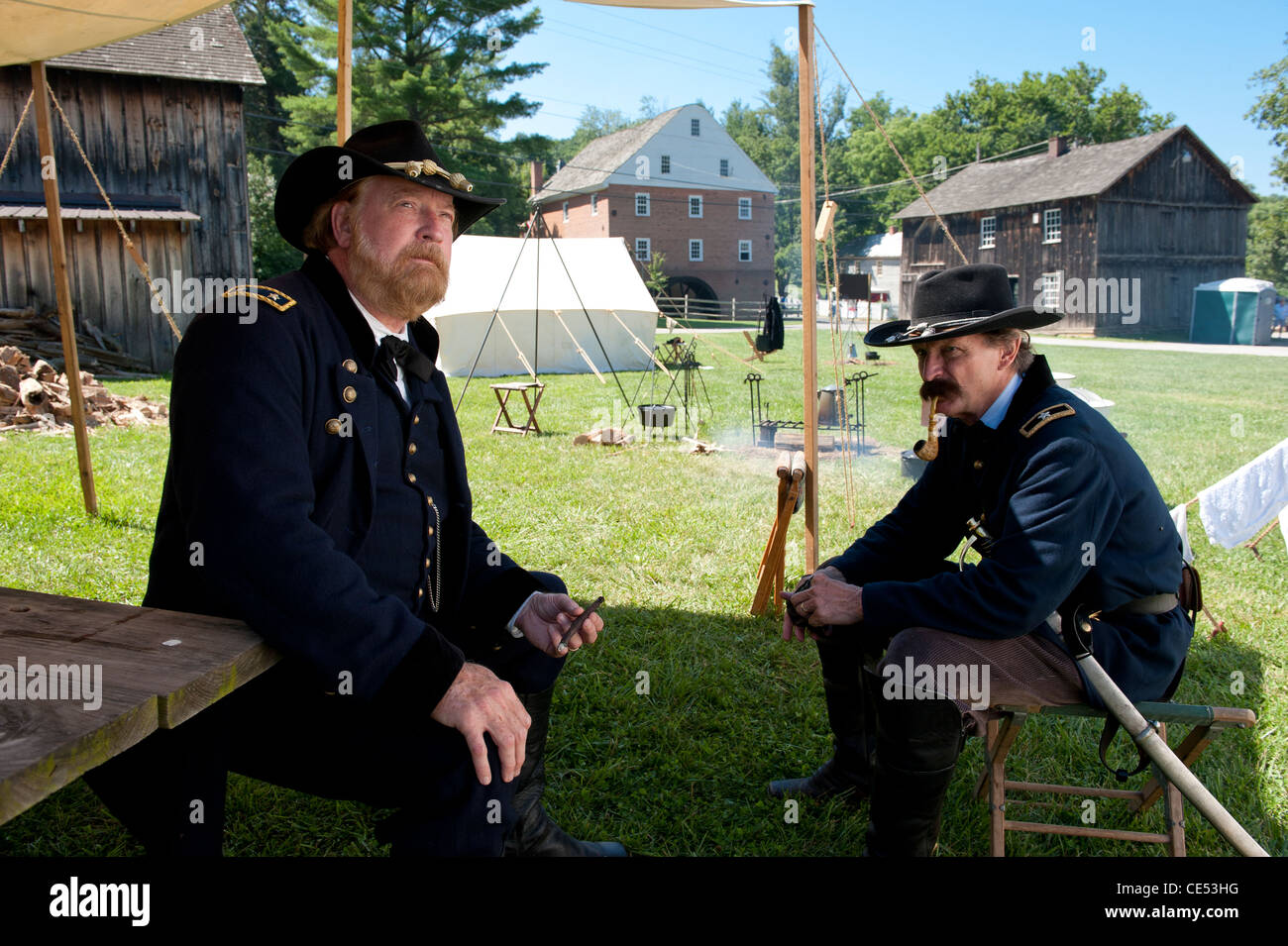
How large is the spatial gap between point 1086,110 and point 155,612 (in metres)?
68.2

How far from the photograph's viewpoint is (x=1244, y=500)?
5.16 metres

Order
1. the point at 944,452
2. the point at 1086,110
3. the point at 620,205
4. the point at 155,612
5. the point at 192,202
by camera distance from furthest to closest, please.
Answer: the point at 1086,110 → the point at 620,205 → the point at 192,202 → the point at 944,452 → the point at 155,612

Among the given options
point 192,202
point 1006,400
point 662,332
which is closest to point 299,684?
point 1006,400

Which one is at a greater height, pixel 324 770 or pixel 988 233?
pixel 988 233

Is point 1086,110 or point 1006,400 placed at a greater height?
point 1086,110

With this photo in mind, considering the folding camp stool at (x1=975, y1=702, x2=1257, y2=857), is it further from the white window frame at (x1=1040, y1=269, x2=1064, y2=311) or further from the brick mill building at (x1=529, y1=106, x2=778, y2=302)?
the brick mill building at (x1=529, y1=106, x2=778, y2=302)

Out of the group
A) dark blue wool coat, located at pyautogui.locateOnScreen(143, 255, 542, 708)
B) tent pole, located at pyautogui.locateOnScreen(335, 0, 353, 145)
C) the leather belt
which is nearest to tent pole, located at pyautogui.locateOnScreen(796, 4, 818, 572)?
the leather belt

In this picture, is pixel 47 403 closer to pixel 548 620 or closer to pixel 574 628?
pixel 548 620

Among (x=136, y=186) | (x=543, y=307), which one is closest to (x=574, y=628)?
(x=543, y=307)

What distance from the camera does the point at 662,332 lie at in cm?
2903

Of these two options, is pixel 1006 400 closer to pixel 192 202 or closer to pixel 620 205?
pixel 192 202

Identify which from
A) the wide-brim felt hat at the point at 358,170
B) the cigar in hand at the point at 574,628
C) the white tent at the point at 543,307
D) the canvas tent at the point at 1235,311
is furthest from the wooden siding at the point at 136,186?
the canvas tent at the point at 1235,311

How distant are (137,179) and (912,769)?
18.1 metres

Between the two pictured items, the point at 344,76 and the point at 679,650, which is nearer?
the point at 344,76
